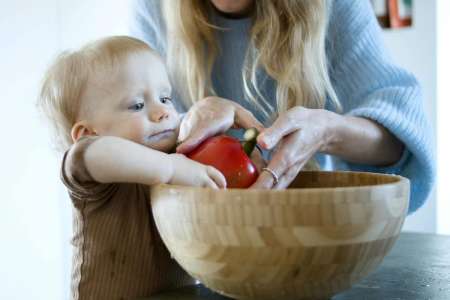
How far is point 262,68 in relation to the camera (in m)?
1.49

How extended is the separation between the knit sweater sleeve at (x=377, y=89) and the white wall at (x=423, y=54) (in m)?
2.05

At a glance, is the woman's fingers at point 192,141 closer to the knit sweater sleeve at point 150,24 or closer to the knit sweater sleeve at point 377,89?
the knit sweater sleeve at point 377,89

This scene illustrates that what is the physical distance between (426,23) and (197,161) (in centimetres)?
281

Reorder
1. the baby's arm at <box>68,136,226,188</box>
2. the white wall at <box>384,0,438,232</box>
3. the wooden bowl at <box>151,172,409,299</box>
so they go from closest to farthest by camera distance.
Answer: the wooden bowl at <box>151,172,409,299</box> → the baby's arm at <box>68,136,226,188</box> → the white wall at <box>384,0,438,232</box>

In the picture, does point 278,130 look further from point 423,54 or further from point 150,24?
point 423,54

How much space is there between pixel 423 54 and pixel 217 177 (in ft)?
9.28

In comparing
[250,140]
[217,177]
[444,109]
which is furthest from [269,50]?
[444,109]

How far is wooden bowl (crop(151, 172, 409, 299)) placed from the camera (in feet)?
2.22

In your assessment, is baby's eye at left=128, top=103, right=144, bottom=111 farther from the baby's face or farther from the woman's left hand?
the woman's left hand

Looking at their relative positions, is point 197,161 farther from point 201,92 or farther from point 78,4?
point 78,4

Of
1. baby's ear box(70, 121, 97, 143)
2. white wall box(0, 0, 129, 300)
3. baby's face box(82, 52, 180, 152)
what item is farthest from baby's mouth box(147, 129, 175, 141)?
white wall box(0, 0, 129, 300)

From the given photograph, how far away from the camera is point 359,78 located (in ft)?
4.67

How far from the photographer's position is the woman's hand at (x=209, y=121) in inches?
39.0

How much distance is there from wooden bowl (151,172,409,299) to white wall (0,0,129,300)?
176 cm
